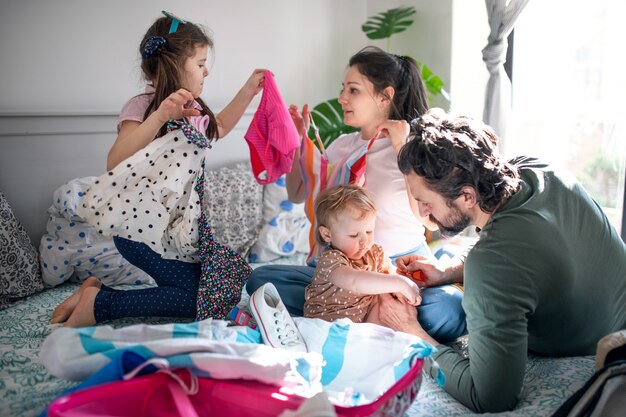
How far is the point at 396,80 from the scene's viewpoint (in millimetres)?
2219

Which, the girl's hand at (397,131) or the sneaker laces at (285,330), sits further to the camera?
the girl's hand at (397,131)

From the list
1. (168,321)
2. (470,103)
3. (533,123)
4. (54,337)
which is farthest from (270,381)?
(533,123)

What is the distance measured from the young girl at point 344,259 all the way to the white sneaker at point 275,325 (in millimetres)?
159

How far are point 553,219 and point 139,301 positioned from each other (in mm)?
1381

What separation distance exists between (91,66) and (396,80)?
150cm

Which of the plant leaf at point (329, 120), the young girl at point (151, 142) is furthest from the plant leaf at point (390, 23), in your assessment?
the young girl at point (151, 142)

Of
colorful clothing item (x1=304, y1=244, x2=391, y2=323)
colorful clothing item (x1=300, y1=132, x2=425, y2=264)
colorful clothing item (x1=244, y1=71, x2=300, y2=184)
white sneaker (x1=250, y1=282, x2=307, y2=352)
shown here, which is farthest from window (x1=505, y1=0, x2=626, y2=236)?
white sneaker (x1=250, y1=282, x2=307, y2=352)

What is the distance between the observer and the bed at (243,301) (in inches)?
57.6

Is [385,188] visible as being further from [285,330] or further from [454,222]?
[285,330]

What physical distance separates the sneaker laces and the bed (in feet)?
1.27

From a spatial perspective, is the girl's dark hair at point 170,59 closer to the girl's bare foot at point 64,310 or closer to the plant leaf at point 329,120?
the girl's bare foot at point 64,310

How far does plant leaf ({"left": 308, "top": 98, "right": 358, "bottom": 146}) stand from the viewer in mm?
3400

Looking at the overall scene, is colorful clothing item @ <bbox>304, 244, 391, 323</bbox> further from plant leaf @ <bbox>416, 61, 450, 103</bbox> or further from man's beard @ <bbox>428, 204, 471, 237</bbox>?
plant leaf @ <bbox>416, 61, 450, 103</bbox>

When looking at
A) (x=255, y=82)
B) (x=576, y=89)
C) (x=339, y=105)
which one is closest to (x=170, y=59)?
(x=255, y=82)
